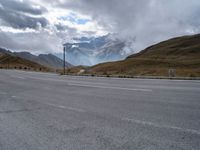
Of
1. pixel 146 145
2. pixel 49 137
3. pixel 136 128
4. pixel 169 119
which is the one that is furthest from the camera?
pixel 169 119

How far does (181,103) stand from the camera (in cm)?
807

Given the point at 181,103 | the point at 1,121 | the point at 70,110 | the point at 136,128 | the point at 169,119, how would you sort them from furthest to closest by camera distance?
the point at 181,103 < the point at 70,110 < the point at 1,121 < the point at 169,119 < the point at 136,128

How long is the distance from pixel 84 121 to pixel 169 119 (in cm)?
204

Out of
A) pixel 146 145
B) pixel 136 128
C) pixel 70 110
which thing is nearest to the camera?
pixel 146 145

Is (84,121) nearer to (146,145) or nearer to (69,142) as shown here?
(69,142)

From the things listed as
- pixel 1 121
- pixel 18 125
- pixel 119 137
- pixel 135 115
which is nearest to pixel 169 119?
pixel 135 115

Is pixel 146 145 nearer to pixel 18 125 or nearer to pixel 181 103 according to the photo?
pixel 18 125

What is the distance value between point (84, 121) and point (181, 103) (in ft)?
12.0

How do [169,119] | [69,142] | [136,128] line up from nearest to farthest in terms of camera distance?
1. [69,142]
2. [136,128]
3. [169,119]

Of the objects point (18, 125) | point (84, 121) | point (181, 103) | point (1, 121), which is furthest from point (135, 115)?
point (1, 121)

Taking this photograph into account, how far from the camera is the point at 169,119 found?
591 centimetres

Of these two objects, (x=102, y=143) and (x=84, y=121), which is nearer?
(x=102, y=143)

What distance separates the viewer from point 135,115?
6.44 meters

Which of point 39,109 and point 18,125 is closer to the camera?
point 18,125
